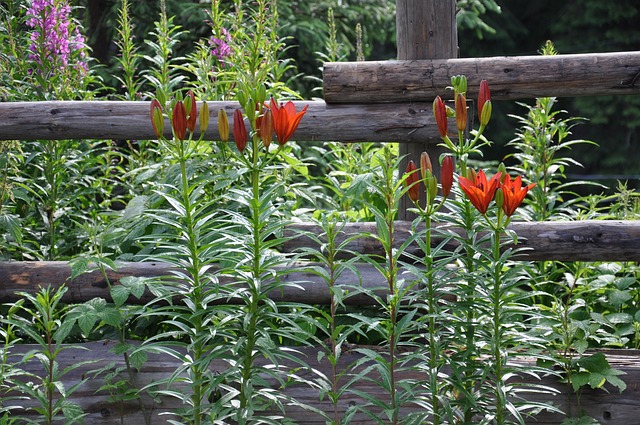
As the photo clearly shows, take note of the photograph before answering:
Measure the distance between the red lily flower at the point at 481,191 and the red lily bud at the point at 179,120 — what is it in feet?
2.46

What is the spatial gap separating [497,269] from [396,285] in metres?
0.29

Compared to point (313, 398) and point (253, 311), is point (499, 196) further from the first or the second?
point (313, 398)

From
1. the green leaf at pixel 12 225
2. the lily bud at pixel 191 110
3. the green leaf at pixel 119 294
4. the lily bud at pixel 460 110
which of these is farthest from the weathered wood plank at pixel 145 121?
the lily bud at pixel 191 110

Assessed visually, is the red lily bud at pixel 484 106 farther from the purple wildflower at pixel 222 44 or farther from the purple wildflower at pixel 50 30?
the purple wildflower at pixel 50 30

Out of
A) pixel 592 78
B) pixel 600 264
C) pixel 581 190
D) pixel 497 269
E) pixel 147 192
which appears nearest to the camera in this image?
pixel 497 269

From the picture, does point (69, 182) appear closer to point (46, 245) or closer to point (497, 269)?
point (46, 245)

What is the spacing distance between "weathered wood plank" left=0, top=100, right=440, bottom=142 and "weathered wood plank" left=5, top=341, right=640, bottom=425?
2.79 feet

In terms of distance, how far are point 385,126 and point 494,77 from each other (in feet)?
1.48

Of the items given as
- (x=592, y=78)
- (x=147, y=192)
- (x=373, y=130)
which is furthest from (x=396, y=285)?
(x=147, y=192)

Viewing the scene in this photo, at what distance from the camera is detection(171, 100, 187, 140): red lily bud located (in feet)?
7.35

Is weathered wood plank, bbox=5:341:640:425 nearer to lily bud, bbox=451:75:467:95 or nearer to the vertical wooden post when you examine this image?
the vertical wooden post

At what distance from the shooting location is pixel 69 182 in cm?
354

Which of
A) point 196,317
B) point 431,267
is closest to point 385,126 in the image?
point 431,267

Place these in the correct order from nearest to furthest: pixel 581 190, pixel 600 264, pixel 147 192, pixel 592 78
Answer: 1. pixel 592 78
2. pixel 600 264
3. pixel 147 192
4. pixel 581 190
